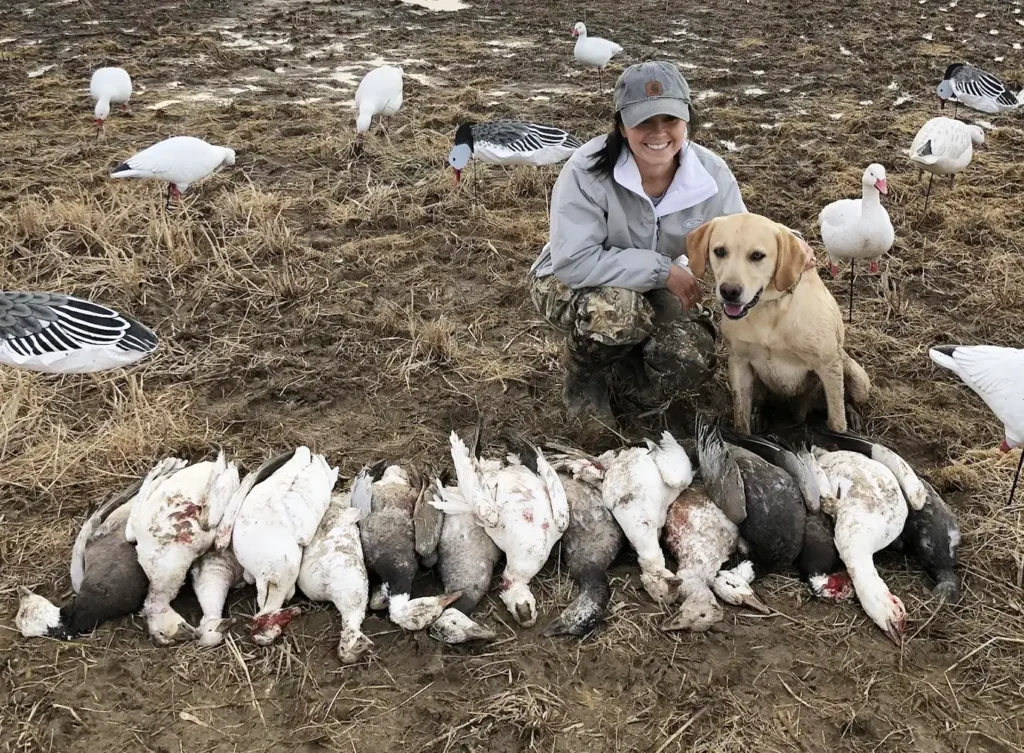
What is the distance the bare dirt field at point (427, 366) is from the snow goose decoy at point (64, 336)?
0.42 metres

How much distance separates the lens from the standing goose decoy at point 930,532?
283 cm

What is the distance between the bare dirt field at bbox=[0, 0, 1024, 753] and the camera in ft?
8.05

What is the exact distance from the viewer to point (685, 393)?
368cm

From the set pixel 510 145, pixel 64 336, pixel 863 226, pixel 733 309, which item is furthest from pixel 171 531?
pixel 510 145

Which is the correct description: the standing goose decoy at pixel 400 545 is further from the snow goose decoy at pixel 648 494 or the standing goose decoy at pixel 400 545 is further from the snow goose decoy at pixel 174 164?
the snow goose decoy at pixel 174 164

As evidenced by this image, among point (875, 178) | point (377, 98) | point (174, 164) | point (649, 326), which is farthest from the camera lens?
point (377, 98)

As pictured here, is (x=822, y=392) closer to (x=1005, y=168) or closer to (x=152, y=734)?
(x=152, y=734)

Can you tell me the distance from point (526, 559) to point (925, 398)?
2284mm

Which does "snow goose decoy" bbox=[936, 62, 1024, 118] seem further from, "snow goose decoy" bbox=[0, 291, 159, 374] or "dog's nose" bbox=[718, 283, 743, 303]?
"snow goose decoy" bbox=[0, 291, 159, 374]

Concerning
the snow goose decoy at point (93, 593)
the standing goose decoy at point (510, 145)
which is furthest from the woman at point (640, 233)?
the standing goose decoy at point (510, 145)

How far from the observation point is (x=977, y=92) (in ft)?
24.0

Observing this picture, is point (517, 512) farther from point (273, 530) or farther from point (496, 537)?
point (273, 530)

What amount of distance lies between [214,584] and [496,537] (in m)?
1.01

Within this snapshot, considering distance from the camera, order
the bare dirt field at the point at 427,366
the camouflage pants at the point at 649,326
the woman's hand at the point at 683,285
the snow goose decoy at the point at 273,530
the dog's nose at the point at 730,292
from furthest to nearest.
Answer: the camouflage pants at the point at 649,326, the woman's hand at the point at 683,285, the dog's nose at the point at 730,292, the snow goose decoy at the point at 273,530, the bare dirt field at the point at 427,366
